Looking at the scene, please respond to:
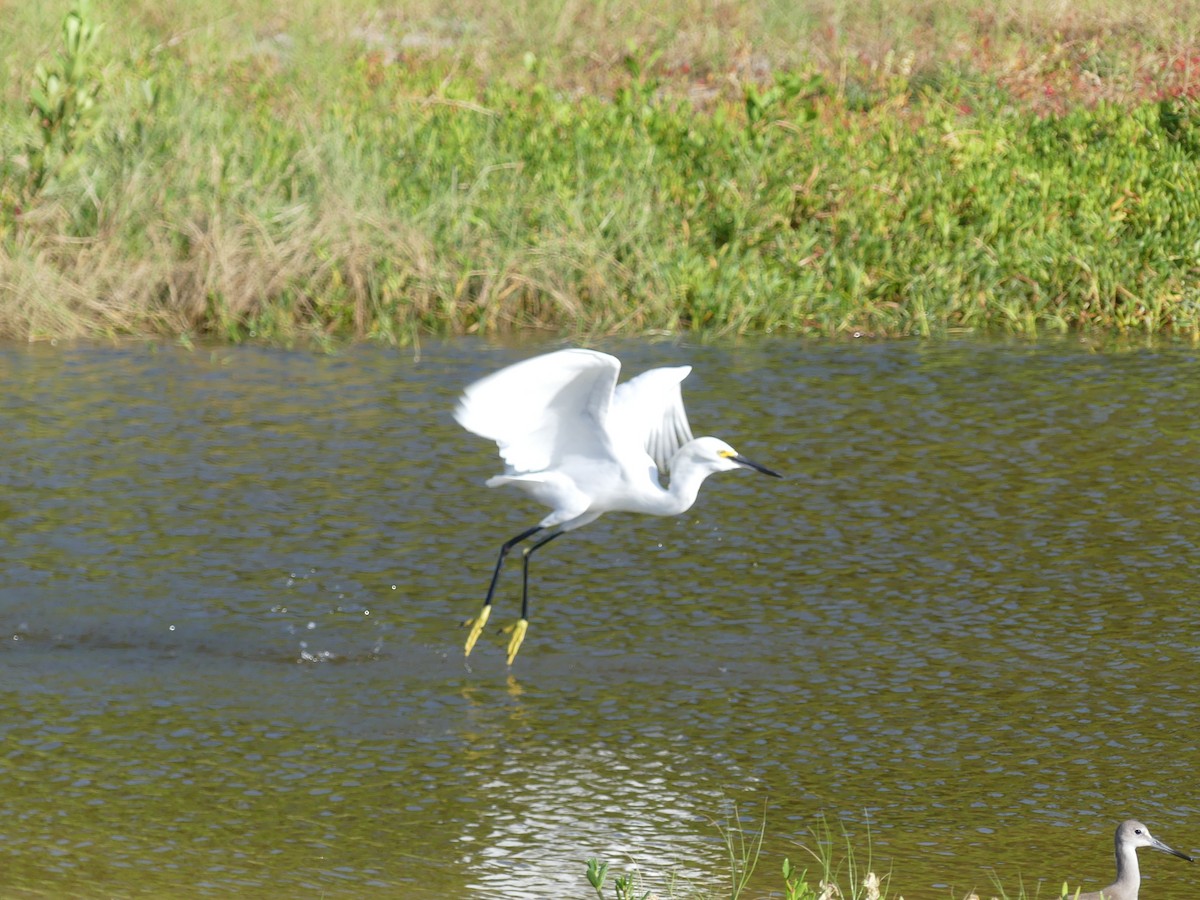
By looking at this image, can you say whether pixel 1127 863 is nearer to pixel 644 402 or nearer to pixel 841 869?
pixel 841 869

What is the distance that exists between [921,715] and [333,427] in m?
4.86

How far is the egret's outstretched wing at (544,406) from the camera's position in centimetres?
661

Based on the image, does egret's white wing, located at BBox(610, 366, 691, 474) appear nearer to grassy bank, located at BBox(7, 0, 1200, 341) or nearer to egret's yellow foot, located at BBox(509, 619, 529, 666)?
egret's yellow foot, located at BBox(509, 619, 529, 666)

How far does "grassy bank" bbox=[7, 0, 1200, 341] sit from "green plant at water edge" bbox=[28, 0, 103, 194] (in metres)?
0.03

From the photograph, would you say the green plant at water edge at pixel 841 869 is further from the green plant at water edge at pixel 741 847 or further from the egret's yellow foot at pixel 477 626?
the egret's yellow foot at pixel 477 626

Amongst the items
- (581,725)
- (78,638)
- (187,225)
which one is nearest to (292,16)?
(187,225)

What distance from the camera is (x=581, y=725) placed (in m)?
6.44

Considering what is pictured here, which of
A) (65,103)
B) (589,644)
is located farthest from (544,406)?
(65,103)

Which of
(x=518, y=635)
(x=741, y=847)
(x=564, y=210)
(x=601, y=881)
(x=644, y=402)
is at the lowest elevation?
(x=741, y=847)

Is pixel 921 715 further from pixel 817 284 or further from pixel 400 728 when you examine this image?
pixel 817 284

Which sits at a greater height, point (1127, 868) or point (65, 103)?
point (65, 103)

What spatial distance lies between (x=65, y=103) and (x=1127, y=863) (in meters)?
9.84

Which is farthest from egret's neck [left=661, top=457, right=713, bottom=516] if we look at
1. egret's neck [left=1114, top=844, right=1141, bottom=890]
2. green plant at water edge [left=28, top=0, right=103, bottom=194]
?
green plant at water edge [left=28, top=0, right=103, bottom=194]

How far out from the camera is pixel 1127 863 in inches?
187
